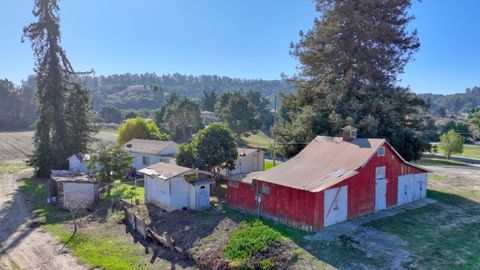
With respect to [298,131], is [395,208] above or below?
below

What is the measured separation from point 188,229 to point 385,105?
1909 centimetres

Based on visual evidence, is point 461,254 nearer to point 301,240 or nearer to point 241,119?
point 301,240

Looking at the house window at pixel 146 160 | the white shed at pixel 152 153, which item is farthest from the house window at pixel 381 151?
the house window at pixel 146 160

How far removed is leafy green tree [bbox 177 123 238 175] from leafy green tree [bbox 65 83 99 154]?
18.1 m

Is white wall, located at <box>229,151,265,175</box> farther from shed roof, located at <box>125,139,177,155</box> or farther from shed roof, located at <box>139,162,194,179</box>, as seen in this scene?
shed roof, located at <box>139,162,194,179</box>

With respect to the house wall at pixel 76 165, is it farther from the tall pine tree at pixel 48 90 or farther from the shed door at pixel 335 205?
the shed door at pixel 335 205

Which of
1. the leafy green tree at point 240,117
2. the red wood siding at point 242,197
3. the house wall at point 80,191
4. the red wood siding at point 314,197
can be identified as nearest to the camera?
the red wood siding at point 314,197

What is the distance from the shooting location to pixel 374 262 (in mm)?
16344

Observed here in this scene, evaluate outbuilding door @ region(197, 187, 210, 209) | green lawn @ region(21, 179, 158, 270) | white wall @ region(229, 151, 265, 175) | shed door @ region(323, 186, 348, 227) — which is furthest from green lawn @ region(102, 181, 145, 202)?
shed door @ region(323, 186, 348, 227)

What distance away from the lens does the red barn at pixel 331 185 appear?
66.9 feet

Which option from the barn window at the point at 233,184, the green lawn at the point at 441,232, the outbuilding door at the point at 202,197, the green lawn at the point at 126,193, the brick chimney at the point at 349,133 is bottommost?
the green lawn at the point at 126,193

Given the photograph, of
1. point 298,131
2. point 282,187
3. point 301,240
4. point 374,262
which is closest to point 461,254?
point 374,262

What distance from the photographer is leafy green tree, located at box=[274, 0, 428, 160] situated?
3100 centimetres

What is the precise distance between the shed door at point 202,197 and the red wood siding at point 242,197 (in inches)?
60.7
